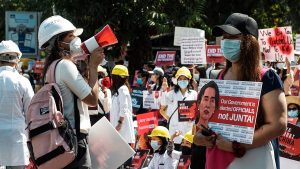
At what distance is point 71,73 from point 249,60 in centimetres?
138

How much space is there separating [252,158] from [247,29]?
0.73 metres

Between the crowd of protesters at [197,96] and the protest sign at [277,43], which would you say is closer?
the crowd of protesters at [197,96]

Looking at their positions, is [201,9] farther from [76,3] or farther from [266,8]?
[266,8]

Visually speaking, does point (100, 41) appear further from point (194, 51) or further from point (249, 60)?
point (194, 51)

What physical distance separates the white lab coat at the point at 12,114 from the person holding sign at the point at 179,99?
3.74 meters

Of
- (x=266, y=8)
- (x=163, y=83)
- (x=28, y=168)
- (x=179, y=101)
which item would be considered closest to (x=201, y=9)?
(x=266, y=8)

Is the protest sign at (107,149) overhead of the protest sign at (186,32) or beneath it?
beneath

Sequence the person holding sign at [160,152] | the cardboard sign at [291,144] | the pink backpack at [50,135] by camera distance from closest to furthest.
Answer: the pink backpack at [50,135] → the cardboard sign at [291,144] → the person holding sign at [160,152]

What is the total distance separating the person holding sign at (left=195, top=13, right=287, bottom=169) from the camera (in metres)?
4.03

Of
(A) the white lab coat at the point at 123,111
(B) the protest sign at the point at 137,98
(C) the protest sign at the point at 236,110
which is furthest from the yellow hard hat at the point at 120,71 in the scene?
(C) the protest sign at the point at 236,110

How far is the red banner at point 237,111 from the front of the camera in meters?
3.98

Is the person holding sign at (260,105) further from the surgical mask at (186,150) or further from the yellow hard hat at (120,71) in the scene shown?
the yellow hard hat at (120,71)

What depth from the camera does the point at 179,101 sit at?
445 inches

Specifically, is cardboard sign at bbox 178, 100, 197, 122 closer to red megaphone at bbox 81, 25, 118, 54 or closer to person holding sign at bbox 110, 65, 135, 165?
person holding sign at bbox 110, 65, 135, 165
